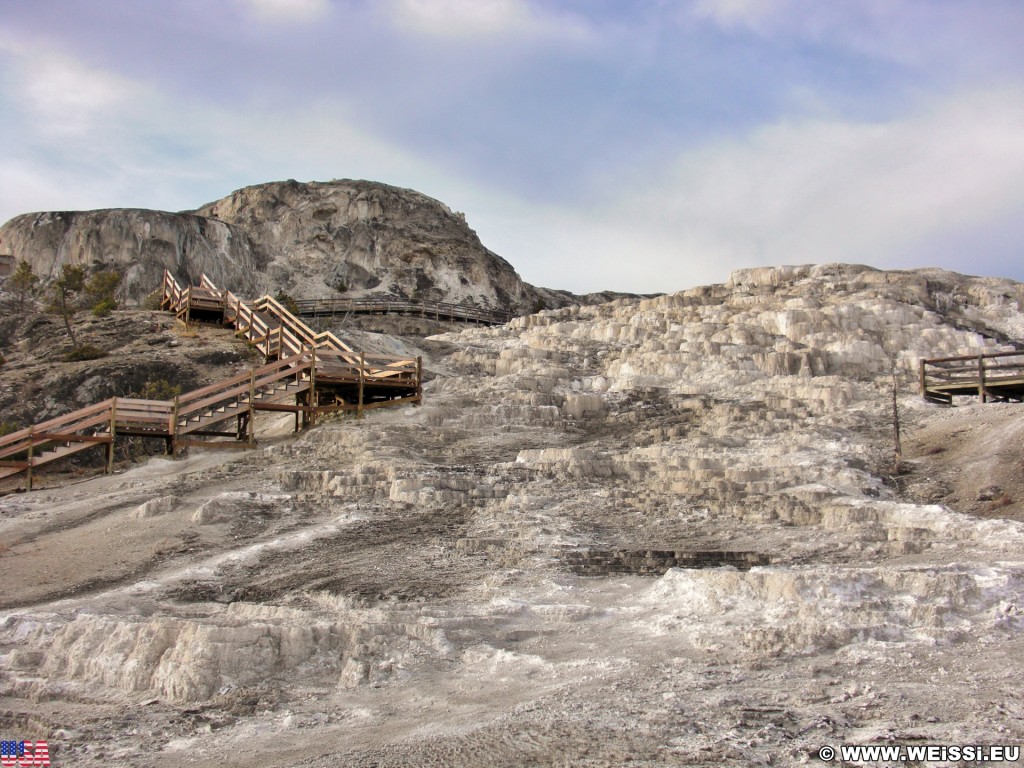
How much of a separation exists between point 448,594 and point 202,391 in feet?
34.8

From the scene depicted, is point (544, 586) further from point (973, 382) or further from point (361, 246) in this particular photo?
point (361, 246)

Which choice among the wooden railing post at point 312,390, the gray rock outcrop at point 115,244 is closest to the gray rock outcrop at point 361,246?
the gray rock outcrop at point 115,244

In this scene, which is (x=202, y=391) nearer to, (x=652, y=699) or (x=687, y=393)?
(x=687, y=393)

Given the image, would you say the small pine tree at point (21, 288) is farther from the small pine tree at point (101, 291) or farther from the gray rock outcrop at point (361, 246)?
the gray rock outcrop at point (361, 246)

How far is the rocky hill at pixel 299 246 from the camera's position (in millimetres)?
43406

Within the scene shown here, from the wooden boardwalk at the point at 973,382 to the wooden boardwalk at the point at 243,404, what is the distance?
1216 cm

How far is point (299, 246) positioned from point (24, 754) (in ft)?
145

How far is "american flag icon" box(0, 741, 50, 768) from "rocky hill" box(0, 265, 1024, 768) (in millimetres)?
201

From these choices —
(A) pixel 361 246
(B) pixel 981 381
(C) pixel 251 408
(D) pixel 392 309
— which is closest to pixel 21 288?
(D) pixel 392 309

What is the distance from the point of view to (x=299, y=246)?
50.2 meters

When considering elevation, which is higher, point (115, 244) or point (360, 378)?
point (115, 244)

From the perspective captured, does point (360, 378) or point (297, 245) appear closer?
point (360, 378)

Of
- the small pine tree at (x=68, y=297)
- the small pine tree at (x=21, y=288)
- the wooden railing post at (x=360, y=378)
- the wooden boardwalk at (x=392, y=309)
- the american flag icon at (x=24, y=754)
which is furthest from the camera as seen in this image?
the wooden boardwalk at (x=392, y=309)

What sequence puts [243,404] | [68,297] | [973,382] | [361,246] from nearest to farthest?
[243,404] < [973,382] < [68,297] < [361,246]
